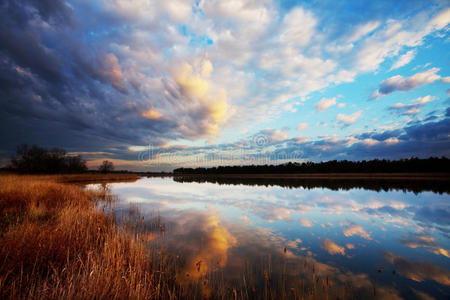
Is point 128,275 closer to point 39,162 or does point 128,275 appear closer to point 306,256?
point 306,256

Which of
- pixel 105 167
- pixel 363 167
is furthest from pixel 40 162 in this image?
pixel 363 167

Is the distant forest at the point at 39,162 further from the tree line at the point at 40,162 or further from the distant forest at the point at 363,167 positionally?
the distant forest at the point at 363,167

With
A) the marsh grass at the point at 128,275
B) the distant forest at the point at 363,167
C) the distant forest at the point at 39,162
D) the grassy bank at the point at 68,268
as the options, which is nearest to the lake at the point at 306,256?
the marsh grass at the point at 128,275

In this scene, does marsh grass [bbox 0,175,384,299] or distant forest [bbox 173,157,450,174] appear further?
distant forest [bbox 173,157,450,174]

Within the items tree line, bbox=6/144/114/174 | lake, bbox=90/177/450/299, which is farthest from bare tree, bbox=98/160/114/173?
lake, bbox=90/177/450/299

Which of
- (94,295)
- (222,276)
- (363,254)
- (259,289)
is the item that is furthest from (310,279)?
(94,295)

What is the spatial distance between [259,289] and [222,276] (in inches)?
38.8

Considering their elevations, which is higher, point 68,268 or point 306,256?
point 68,268

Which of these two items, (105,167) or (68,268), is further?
(105,167)

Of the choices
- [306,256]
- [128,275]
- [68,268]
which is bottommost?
[306,256]

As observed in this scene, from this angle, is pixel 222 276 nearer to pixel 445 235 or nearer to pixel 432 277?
pixel 432 277

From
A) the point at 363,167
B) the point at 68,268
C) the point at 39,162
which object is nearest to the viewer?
the point at 68,268

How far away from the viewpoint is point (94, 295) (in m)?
2.94

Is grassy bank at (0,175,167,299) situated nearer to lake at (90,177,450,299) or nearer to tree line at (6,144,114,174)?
lake at (90,177,450,299)
